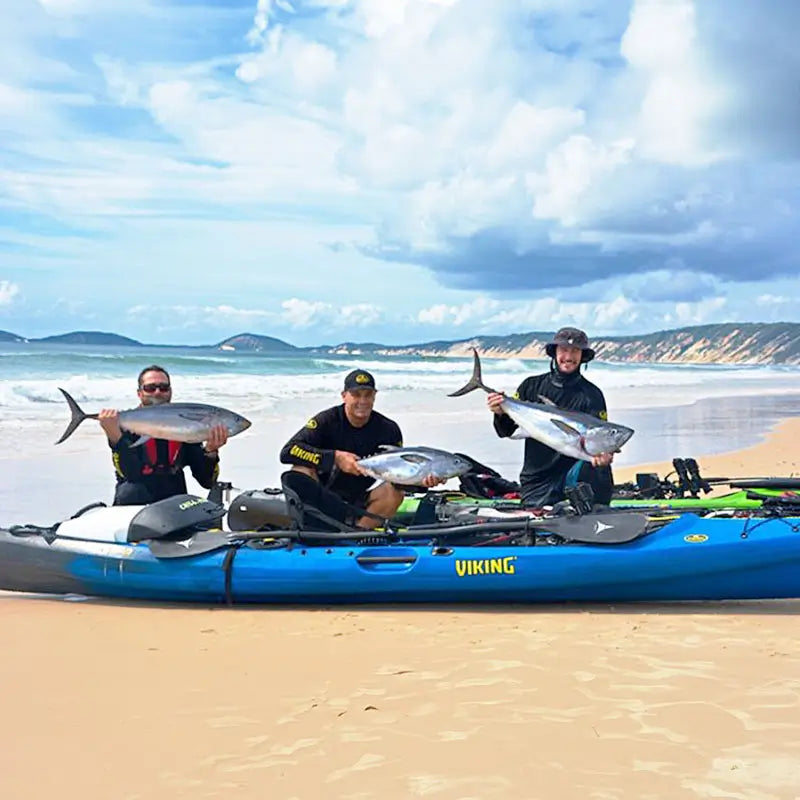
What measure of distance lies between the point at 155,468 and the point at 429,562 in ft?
6.88

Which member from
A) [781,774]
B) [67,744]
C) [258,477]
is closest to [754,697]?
[781,774]

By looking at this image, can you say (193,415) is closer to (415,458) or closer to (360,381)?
(360,381)

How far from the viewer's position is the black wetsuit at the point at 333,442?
621 cm

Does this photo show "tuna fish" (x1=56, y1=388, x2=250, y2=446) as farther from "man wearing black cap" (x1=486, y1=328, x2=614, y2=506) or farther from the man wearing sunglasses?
"man wearing black cap" (x1=486, y1=328, x2=614, y2=506)

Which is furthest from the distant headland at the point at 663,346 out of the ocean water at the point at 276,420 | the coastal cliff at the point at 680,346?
the ocean water at the point at 276,420

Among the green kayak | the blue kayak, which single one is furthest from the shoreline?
the blue kayak

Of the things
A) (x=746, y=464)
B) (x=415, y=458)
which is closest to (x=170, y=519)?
(x=415, y=458)

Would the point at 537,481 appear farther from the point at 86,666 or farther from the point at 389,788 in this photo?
the point at 389,788

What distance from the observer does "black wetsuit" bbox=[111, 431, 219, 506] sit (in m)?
6.55

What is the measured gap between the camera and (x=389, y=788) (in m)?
3.28

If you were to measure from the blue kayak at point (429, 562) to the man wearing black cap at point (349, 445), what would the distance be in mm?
474

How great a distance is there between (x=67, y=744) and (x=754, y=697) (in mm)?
2774

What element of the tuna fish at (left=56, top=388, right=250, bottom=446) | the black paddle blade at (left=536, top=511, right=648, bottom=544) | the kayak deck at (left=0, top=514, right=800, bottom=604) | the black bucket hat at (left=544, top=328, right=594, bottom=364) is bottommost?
the kayak deck at (left=0, top=514, right=800, bottom=604)

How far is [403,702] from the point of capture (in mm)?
4105
